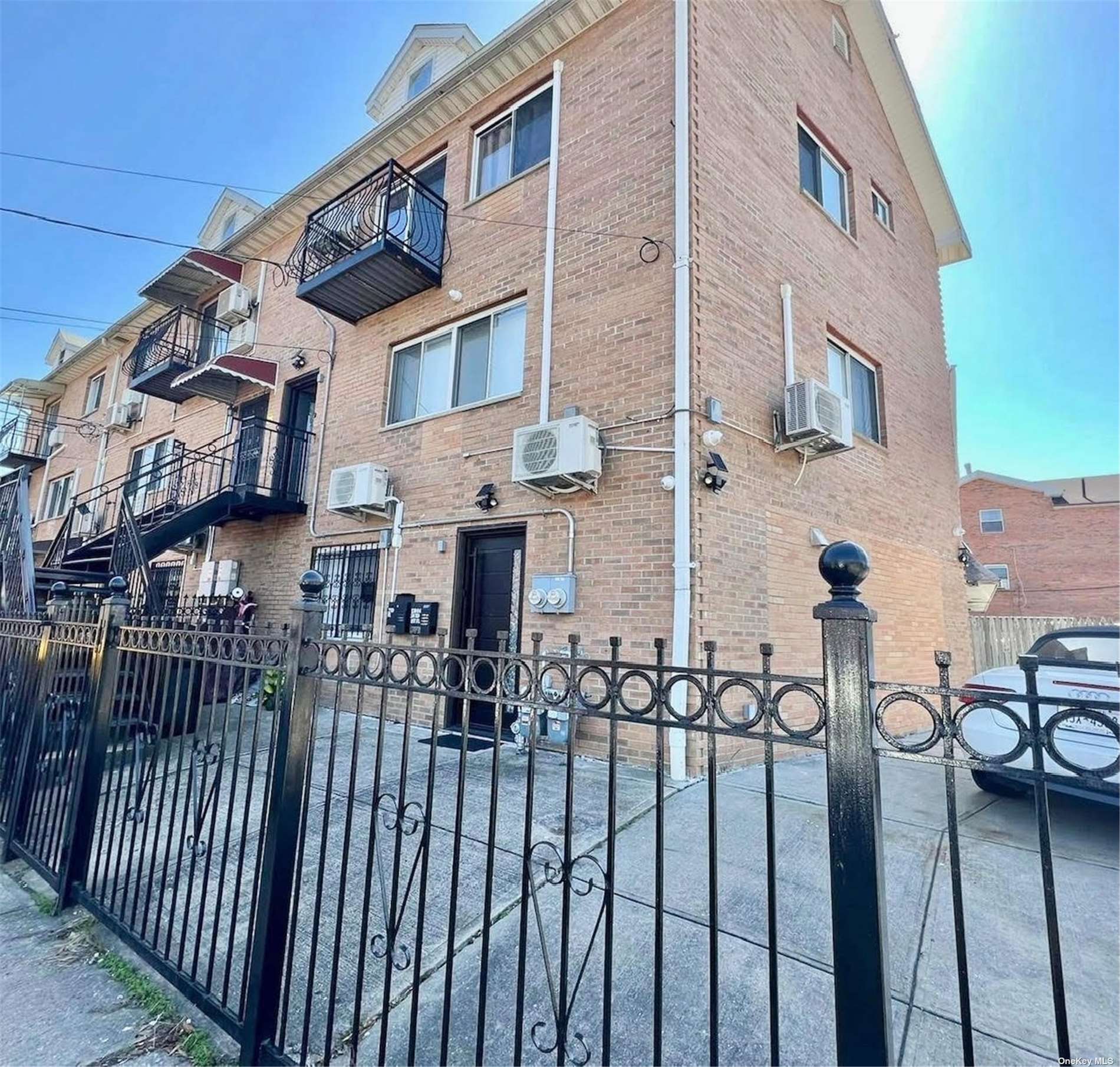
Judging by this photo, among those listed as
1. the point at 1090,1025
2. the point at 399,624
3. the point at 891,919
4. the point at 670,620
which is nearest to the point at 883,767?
the point at 670,620

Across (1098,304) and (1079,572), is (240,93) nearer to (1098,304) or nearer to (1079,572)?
(1098,304)

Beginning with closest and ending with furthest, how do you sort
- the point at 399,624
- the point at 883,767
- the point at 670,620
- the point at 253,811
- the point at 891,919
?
the point at 891,919
the point at 253,811
the point at 670,620
the point at 883,767
the point at 399,624

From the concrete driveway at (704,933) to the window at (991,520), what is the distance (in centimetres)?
2306

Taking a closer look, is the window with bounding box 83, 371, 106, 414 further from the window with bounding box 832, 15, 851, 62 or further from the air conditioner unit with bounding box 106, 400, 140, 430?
the window with bounding box 832, 15, 851, 62

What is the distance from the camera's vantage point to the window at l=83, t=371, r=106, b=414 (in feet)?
51.7

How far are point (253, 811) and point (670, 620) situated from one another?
140 inches

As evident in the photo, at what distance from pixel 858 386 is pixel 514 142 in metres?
5.89

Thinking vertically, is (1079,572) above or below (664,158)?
below

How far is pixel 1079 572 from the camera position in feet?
66.4

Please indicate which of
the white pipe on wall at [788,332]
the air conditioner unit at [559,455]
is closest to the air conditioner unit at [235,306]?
the air conditioner unit at [559,455]

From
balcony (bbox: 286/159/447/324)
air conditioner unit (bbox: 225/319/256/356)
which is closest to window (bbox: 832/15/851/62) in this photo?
balcony (bbox: 286/159/447/324)

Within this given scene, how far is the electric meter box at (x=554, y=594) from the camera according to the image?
5.48m

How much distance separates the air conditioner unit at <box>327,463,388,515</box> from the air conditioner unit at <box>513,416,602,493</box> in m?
2.43

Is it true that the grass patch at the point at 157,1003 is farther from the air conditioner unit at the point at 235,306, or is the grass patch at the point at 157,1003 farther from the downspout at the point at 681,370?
the air conditioner unit at the point at 235,306
